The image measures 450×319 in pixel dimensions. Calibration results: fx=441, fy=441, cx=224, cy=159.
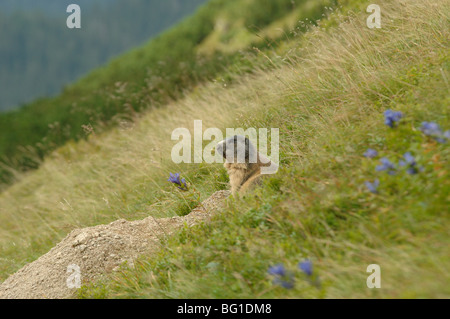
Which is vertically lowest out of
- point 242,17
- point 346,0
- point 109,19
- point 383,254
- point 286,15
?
point 383,254

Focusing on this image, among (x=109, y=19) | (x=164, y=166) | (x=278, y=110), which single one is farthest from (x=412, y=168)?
(x=109, y=19)

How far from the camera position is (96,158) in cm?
980

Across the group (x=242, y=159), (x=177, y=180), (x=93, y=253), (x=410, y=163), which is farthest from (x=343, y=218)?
(x=93, y=253)

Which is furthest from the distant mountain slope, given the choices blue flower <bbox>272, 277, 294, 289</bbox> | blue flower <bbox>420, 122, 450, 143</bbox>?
blue flower <bbox>272, 277, 294, 289</bbox>

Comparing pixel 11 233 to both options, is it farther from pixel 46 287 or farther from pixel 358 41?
pixel 358 41

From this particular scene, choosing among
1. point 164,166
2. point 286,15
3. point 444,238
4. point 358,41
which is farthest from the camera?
point 286,15

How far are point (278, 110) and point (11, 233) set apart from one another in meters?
5.76

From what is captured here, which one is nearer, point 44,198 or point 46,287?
point 46,287

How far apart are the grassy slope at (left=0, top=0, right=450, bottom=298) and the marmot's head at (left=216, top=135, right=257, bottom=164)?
369mm

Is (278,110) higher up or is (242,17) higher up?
(242,17)

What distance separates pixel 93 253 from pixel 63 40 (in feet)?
377

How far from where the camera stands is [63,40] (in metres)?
109

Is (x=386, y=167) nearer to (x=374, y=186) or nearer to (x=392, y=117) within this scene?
(x=374, y=186)

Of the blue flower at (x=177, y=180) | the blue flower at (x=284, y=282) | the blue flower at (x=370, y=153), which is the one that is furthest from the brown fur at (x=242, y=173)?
the blue flower at (x=284, y=282)
